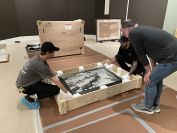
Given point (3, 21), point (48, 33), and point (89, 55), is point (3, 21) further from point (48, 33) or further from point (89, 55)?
point (89, 55)

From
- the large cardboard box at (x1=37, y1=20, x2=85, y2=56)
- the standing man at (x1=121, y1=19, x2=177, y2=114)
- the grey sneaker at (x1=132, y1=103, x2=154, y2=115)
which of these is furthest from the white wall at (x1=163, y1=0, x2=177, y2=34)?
the grey sneaker at (x1=132, y1=103, x2=154, y2=115)

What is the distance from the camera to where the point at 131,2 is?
4.53m

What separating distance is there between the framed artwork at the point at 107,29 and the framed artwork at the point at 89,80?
2.34 m

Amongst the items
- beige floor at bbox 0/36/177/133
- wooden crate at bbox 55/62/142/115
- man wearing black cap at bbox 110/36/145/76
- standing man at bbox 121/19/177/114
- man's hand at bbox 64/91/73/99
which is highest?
standing man at bbox 121/19/177/114

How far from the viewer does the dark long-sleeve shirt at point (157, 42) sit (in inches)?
64.7

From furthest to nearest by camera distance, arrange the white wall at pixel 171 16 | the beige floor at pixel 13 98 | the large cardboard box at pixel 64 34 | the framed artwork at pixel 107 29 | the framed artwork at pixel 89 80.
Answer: the framed artwork at pixel 107 29 → the large cardboard box at pixel 64 34 → the white wall at pixel 171 16 → the framed artwork at pixel 89 80 → the beige floor at pixel 13 98

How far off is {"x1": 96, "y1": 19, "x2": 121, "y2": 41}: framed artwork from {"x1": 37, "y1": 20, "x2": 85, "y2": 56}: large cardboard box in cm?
104

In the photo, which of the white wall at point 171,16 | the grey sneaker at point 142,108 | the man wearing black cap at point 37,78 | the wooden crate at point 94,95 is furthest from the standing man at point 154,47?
the white wall at point 171,16

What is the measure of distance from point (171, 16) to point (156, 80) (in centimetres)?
243

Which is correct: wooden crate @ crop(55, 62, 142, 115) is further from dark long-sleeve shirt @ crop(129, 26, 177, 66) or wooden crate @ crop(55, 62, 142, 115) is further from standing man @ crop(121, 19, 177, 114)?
dark long-sleeve shirt @ crop(129, 26, 177, 66)

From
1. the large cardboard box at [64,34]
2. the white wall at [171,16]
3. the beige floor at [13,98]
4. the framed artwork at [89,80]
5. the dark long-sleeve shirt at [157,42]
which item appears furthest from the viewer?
the large cardboard box at [64,34]

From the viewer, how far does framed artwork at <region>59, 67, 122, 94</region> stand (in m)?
2.28

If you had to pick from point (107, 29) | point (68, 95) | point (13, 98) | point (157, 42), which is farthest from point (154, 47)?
point (107, 29)

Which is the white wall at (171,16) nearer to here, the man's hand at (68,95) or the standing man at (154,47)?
the standing man at (154,47)
